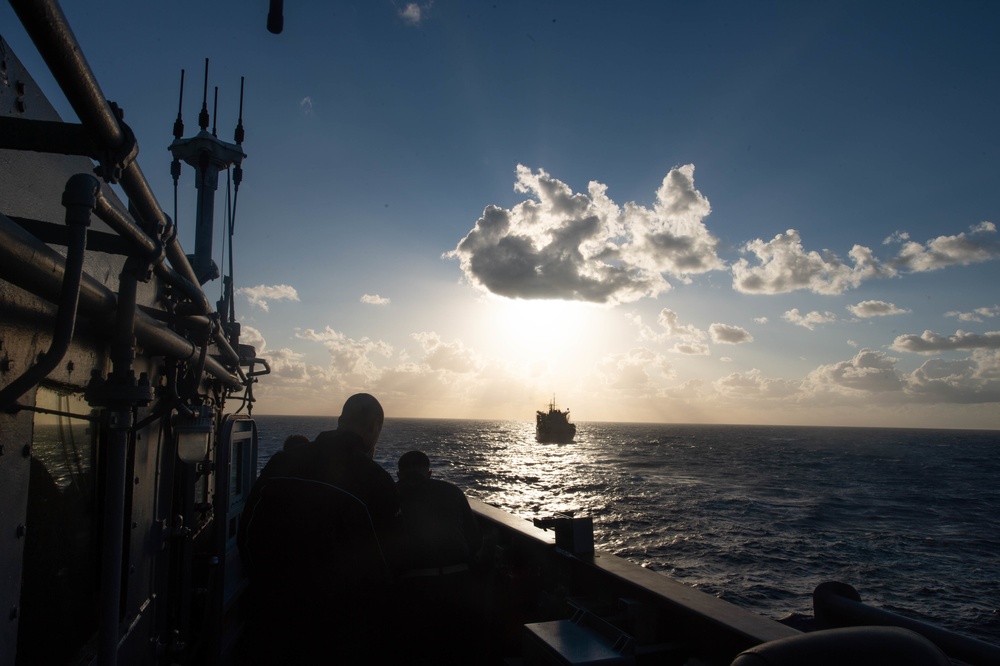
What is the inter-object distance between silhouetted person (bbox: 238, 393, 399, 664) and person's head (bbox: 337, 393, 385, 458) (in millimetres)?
334

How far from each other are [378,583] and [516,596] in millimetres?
3347

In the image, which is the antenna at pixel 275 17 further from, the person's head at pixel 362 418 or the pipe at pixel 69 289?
the person's head at pixel 362 418

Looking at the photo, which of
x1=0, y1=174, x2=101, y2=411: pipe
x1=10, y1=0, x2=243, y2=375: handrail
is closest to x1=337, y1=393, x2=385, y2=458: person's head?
x1=10, y1=0, x2=243, y2=375: handrail

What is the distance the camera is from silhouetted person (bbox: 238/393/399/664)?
289 cm

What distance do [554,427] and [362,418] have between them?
11393 centimetres

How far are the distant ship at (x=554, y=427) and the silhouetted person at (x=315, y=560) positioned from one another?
11393 cm

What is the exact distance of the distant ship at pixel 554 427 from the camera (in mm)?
115312

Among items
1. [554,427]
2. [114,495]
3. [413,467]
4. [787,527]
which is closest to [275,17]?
[114,495]

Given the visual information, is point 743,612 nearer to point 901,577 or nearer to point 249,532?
point 249,532

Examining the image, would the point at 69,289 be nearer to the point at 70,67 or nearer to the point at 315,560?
the point at 70,67

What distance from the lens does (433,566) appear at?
4.46 meters

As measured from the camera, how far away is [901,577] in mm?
23250

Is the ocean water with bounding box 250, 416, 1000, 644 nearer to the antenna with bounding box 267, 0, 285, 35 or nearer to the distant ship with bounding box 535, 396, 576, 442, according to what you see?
the antenna with bounding box 267, 0, 285, 35

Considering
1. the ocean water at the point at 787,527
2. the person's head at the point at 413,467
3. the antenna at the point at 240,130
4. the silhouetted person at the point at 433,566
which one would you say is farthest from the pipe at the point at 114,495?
the ocean water at the point at 787,527
